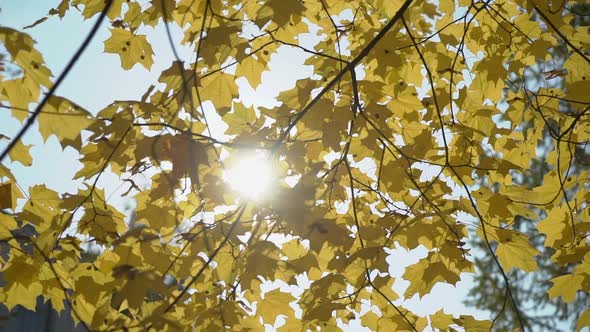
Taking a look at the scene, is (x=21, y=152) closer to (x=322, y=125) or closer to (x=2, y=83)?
(x=2, y=83)

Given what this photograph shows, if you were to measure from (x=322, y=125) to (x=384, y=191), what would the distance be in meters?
0.53

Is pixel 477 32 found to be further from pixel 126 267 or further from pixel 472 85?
pixel 126 267

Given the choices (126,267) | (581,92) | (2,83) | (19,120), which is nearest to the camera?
(126,267)

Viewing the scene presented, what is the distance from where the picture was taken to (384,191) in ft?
9.05

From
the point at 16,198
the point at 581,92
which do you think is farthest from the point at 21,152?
the point at 581,92

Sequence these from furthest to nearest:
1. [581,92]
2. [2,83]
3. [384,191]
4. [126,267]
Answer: [384,191] < [581,92] < [2,83] < [126,267]

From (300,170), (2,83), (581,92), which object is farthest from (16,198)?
(581,92)

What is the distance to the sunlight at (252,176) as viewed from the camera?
215 centimetres

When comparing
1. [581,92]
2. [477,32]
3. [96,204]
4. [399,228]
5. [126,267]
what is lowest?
[126,267]

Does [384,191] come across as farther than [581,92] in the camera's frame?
Yes

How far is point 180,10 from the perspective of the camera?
2.51 m

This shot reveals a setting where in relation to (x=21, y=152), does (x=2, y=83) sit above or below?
below

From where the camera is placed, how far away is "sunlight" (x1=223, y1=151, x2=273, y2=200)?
2.15m

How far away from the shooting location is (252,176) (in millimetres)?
2250
